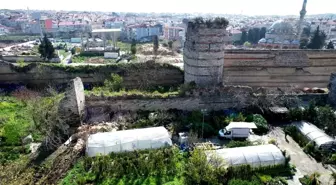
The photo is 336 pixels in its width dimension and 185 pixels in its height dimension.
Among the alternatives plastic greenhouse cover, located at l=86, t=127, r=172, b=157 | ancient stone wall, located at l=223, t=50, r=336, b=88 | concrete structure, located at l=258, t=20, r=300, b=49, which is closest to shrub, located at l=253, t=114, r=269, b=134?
Result: plastic greenhouse cover, located at l=86, t=127, r=172, b=157

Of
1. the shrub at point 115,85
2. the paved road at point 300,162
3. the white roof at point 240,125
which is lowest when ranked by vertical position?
the paved road at point 300,162

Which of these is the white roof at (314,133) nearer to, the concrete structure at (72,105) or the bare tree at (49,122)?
the concrete structure at (72,105)

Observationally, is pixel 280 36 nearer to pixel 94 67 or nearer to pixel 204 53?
pixel 204 53

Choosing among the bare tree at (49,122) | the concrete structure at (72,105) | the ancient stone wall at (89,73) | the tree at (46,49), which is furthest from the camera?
the tree at (46,49)

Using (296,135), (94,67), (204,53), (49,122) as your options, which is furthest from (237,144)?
(94,67)

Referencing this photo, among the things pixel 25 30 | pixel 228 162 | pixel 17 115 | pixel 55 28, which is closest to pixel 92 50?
pixel 17 115

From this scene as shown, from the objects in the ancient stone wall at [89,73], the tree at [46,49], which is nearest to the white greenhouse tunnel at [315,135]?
the ancient stone wall at [89,73]
